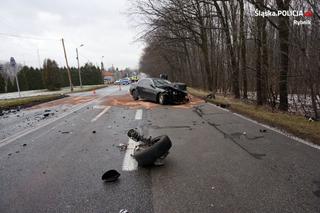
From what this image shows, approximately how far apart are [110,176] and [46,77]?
45554mm

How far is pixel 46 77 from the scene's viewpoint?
4212 cm

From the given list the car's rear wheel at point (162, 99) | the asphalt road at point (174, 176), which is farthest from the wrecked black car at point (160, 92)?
the asphalt road at point (174, 176)

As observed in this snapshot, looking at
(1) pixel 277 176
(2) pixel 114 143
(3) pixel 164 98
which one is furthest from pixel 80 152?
(3) pixel 164 98

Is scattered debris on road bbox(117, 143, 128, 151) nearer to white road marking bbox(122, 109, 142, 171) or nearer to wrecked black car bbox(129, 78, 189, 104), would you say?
white road marking bbox(122, 109, 142, 171)

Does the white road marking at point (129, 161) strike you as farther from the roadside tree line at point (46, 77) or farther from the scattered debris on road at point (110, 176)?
the roadside tree line at point (46, 77)

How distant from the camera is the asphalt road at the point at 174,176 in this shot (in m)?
2.48

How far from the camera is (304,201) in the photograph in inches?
94.9

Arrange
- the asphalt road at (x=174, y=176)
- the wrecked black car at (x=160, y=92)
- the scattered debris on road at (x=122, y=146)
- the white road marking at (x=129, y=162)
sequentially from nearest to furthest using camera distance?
the asphalt road at (x=174, y=176)
the white road marking at (x=129, y=162)
the scattered debris on road at (x=122, y=146)
the wrecked black car at (x=160, y=92)

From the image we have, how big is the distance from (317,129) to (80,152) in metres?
5.60

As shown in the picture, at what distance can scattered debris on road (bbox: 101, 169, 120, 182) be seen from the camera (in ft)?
10.1

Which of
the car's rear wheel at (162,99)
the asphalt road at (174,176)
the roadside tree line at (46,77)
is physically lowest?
the asphalt road at (174,176)

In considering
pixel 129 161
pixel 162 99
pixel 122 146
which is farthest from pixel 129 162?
pixel 162 99

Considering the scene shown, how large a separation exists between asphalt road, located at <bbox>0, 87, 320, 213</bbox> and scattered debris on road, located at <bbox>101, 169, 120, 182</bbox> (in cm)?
9

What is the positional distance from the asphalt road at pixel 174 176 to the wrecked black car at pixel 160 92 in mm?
6515
